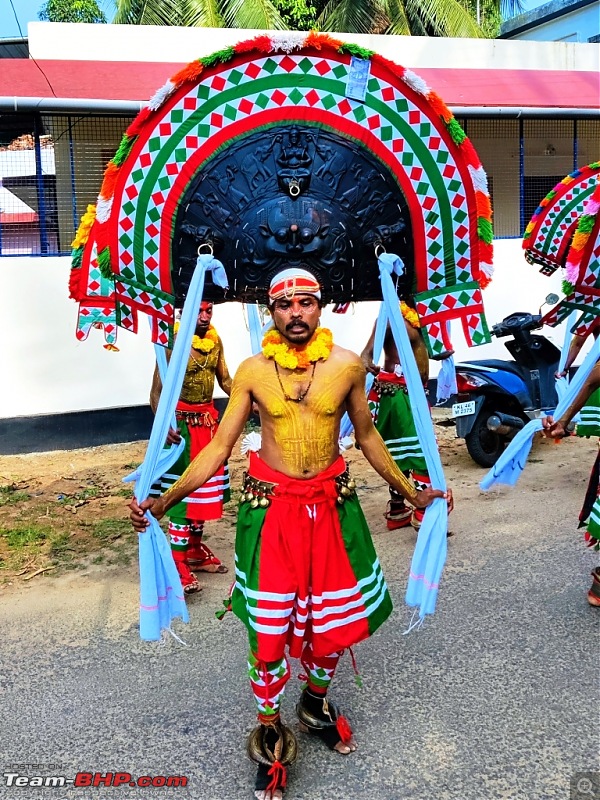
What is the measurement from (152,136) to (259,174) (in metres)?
0.41

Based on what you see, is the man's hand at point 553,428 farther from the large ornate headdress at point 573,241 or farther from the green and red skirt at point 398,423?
the green and red skirt at point 398,423

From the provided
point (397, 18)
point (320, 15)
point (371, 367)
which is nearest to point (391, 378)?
point (371, 367)

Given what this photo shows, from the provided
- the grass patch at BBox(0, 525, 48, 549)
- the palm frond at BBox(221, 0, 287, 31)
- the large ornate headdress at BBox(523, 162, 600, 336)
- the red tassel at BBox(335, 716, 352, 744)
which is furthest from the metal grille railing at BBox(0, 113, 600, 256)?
the red tassel at BBox(335, 716, 352, 744)

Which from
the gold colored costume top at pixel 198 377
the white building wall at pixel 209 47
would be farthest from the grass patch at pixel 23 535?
the white building wall at pixel 209 47

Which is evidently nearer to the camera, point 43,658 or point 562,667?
point 562,667

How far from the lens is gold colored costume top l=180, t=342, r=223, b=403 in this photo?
15.0 ft

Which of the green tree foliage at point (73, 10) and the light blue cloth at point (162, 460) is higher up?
the green tree foliage at point (73, 10)

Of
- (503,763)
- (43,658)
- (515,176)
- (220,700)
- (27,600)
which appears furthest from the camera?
(515,176)

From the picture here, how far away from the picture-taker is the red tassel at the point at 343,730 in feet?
9.61

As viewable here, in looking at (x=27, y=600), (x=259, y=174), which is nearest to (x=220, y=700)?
(x=27, y=600)

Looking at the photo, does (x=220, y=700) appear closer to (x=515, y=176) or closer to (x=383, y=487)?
(x=383, y=487)

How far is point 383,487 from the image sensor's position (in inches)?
264

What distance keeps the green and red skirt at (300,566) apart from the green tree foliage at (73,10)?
24416 mm

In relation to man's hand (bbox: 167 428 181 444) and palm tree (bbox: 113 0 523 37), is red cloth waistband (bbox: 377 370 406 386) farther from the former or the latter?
palm tree (bbox: 113 0 523 37)
